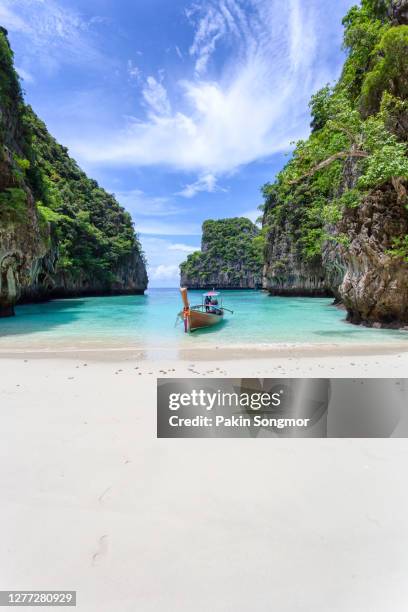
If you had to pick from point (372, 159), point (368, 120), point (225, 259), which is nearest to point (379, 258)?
point (372, 159)

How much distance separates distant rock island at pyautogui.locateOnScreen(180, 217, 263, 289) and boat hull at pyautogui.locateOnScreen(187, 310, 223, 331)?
73.3m

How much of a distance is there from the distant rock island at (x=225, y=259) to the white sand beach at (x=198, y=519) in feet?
276

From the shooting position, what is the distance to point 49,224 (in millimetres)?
22844

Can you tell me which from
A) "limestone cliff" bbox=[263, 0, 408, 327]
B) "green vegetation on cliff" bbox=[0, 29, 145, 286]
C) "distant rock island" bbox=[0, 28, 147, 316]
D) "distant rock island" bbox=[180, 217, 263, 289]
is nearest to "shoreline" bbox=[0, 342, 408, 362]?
"limestone cliff" bbox=[263, 0, 408, 327]

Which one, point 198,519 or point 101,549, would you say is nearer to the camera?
point 101,549

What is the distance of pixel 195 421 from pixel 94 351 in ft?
18.8

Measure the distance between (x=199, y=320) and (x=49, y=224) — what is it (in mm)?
17706

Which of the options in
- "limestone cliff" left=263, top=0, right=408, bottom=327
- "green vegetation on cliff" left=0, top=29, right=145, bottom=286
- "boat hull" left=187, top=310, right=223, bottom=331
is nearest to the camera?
"limestone cliff" left=263, top=0, right=408, bottom=327

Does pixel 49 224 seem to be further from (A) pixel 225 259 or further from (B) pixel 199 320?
(A) pixel 225 259

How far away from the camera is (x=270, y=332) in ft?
37.6

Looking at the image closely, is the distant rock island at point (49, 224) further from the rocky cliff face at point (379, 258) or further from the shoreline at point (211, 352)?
the rocky cliff face at point (379, 258)

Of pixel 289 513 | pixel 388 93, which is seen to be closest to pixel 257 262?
pixel 388 93

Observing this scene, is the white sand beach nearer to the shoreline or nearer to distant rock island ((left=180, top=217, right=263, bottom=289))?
the shoreline

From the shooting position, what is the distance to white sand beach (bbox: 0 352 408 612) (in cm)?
127
